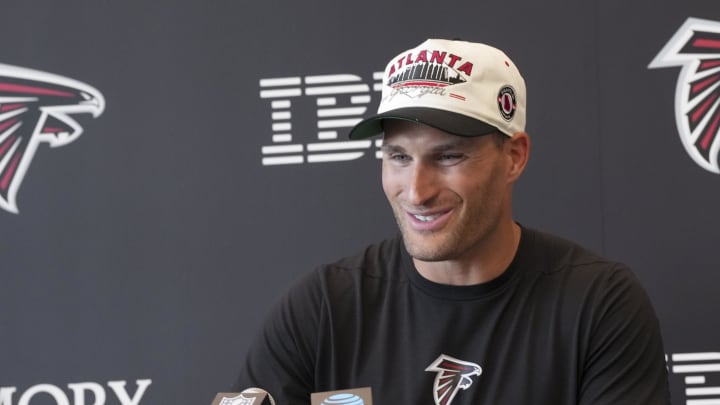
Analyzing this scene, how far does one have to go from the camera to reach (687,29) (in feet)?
6.79

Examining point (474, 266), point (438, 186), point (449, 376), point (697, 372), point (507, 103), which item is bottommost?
point (697, 372)

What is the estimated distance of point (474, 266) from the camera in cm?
142

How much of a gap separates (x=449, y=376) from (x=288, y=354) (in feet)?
0.80

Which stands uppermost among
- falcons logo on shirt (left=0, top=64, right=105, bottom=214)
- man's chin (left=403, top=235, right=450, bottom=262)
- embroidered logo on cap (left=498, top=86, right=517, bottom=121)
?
falcons logo on shirt (left=0, top=64, right=105, bottom=214)

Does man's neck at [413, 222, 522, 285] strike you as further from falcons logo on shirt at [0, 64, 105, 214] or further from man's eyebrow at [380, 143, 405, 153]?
falcons logo on shirt at [0, 64, 105, 214]

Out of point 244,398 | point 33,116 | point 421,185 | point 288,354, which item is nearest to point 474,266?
point 421,185

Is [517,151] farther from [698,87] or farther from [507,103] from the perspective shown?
[698,87]

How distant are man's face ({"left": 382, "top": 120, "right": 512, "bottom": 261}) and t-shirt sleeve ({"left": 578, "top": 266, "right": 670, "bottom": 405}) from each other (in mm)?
212

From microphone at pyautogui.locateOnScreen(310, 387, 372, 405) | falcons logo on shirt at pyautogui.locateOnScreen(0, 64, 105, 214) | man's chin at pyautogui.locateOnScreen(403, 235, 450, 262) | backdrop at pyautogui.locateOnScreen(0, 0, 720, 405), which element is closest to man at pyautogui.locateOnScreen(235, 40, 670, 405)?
A: man's chin at pyautogui.locateOnScreen(403, 235, 450, 262)

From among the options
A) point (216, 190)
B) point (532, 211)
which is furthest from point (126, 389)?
point (532, 211)

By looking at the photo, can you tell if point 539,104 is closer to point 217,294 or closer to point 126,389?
point 217,294

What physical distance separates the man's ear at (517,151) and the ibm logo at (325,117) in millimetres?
750

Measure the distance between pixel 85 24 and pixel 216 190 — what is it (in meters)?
0.50

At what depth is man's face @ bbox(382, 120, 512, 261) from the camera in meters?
1.35
